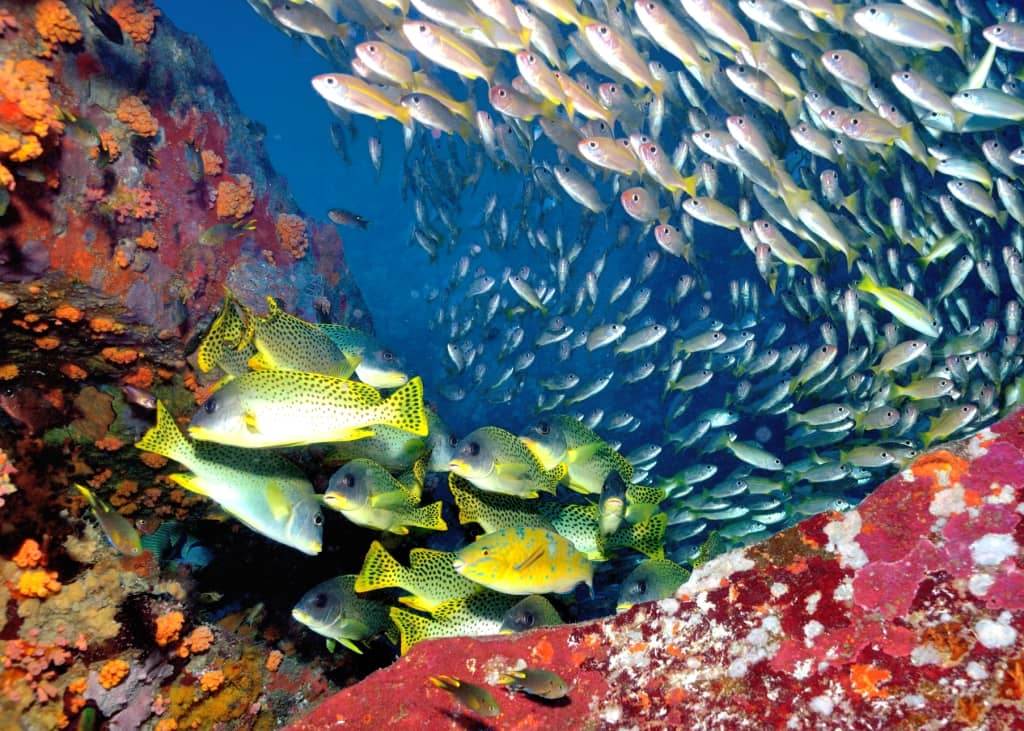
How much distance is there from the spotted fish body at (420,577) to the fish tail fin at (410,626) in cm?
7

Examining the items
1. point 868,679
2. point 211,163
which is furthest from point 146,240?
point 868,679

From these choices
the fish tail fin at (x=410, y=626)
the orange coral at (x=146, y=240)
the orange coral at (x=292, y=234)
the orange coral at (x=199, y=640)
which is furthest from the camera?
the orange coral at (x=292, y=234)

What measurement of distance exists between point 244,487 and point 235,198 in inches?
174

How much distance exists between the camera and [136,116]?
16.9 ft

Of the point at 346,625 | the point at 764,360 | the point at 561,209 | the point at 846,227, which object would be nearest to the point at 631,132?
the point at 846,227

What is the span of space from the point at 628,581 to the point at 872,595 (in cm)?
167

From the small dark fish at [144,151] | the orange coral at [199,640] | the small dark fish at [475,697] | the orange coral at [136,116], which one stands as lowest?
the orange coral at [199,640]

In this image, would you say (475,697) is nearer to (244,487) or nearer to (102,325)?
(244,487)

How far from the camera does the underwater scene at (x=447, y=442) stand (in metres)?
2.20

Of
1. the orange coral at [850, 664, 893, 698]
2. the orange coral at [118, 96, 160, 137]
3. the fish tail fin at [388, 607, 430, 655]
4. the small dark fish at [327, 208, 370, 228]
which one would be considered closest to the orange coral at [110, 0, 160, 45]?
the orange coral at [118, 96, 160, 137]

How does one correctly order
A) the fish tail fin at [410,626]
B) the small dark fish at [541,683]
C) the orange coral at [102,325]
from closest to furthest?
the small dark fish at [541,683], the fish tail fin at [410,626], the orange coral at [102,325]

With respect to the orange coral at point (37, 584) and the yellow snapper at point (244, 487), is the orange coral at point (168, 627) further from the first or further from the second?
the yellow snapper at point (244, 487)

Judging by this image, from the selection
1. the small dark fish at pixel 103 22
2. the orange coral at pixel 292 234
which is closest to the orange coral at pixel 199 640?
the orange coral at pixel 292 234

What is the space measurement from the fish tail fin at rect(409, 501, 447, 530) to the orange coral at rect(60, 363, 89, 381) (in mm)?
3279
